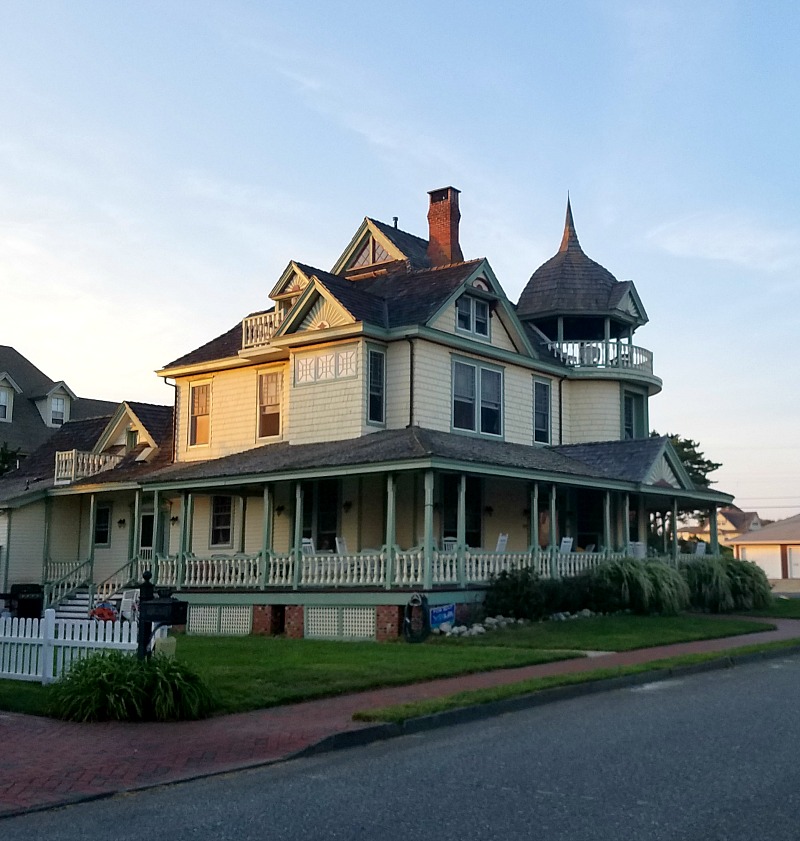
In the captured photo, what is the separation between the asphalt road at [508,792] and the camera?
723 centimetres

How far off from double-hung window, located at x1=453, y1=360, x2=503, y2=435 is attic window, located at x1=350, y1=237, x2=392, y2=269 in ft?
19.9

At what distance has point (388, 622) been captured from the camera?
71.8 feet

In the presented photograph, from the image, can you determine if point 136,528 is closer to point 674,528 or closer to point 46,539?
point 46,539

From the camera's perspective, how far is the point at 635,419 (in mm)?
34781

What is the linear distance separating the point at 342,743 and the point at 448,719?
1669 millimetres

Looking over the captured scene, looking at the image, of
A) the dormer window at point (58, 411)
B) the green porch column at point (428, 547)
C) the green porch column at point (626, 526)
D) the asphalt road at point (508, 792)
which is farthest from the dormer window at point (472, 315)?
the dormer window at point (58, 411)

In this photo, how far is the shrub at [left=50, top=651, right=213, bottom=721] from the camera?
1173 cm

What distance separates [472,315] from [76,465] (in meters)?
13.0

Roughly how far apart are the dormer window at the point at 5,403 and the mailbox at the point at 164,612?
4354cm

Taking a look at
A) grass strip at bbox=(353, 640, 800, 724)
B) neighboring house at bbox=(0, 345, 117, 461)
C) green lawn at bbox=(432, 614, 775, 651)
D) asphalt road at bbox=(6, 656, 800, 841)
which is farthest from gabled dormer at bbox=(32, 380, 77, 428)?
asphalt road at bbox=(6, 656, 800, 841)

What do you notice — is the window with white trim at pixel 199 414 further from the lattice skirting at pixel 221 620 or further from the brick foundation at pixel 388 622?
the brick foundation at pixel 388 622

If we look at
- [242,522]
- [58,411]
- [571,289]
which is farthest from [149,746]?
[58,411]

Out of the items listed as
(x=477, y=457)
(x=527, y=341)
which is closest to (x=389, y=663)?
(x=477, y=457)

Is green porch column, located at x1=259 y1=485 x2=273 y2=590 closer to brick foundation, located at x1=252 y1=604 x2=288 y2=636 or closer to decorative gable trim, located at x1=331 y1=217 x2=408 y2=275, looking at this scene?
brick foundation, located at x1=252 y1=604 x2=288 y2=636
